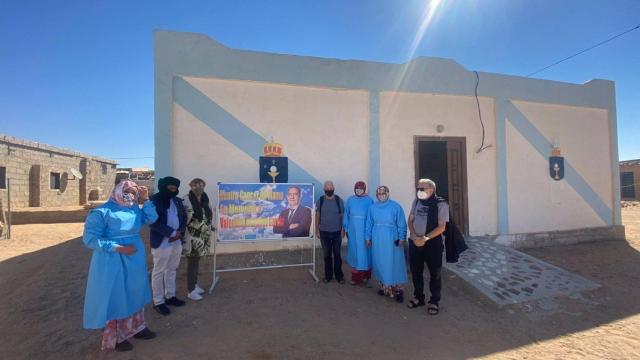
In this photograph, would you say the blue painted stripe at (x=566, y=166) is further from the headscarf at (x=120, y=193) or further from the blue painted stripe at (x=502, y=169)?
the headscarf at (x=120, y=193)

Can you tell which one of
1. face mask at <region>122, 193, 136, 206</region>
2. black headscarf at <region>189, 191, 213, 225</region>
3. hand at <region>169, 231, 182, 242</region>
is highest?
face mask at <region>122, 193, 136, 206</region>

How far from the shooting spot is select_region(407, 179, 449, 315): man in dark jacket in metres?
3.94

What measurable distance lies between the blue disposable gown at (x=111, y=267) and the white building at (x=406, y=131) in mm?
2293

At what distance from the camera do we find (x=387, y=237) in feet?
15.0

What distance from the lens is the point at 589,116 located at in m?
8.12

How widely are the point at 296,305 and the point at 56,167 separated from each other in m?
20.9

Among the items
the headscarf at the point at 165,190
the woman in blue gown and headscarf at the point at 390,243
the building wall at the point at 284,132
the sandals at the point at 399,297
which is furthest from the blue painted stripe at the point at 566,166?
the headscarf at the point at 165,190

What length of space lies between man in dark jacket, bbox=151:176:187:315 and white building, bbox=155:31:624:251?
1.46 meters

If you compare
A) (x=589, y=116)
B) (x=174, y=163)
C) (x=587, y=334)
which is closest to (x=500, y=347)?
(x=587, y=334)

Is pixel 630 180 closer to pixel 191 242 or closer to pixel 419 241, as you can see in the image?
pixel 419 241

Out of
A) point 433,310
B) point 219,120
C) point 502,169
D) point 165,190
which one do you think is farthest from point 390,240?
point 502,169

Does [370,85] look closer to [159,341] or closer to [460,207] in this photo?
[460,207]

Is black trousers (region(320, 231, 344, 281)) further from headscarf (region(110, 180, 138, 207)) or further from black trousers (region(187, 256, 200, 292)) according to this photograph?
headscarf (region(110, 180, 138, 207))

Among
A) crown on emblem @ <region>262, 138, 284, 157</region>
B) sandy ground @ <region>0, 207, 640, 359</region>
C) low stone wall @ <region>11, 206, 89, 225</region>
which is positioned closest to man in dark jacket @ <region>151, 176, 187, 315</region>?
sandy ground @ <region>0, 207, 640, 359</region>
